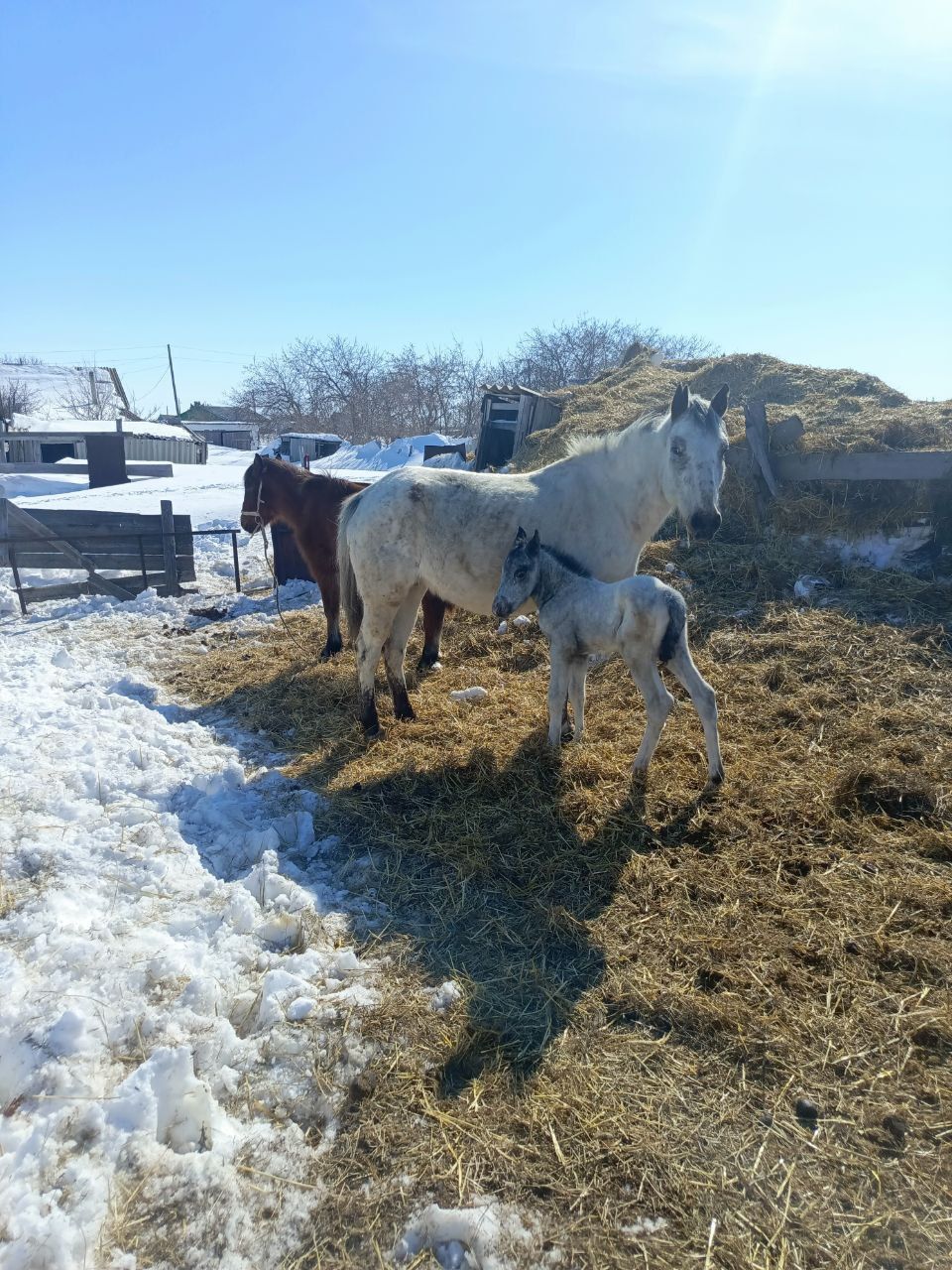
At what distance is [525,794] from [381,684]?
2.82m

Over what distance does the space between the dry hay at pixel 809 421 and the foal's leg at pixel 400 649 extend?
9.54ft

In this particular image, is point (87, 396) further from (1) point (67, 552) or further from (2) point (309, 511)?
(2) point (309, 511)

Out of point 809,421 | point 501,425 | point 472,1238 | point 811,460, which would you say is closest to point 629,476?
point 472,1238

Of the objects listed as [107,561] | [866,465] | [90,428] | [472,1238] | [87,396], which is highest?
[87,396]

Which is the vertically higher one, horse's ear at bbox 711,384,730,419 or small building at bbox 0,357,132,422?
small building at bbox 0,357,132,422

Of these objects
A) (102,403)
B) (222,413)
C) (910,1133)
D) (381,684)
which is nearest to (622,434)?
(381,684)

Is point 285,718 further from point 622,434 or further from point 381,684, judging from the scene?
point 622,434

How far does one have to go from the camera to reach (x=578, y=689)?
480 centimetres

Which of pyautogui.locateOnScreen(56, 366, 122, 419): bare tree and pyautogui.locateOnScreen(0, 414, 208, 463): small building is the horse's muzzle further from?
pyautogui.locateOnScreen(56, 366, 122, 419): bare tree

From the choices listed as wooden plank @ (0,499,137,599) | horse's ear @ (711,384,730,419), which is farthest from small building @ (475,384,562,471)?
→ horse's ear @ (711,384,730,419)

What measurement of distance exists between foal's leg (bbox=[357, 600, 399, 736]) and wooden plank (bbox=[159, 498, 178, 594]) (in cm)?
626

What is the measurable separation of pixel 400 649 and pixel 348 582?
74 cm

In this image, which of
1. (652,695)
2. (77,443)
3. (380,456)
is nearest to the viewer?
(652,695)

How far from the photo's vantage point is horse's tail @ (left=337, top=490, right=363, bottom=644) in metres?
5.58
